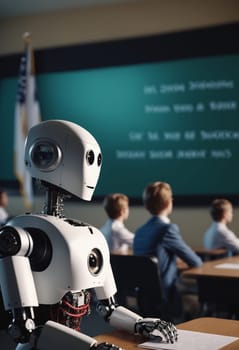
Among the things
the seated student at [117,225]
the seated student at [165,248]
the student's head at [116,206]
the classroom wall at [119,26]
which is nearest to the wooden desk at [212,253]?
the seated student at [117,225]

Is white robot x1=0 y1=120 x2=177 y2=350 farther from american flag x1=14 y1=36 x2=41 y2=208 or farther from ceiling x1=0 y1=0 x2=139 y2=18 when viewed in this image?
american flag x1=14 y1=36 x2=41 y2=208

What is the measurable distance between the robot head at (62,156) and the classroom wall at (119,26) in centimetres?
439

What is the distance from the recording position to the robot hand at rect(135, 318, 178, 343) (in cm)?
190

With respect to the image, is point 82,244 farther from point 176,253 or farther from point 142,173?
point 142,173

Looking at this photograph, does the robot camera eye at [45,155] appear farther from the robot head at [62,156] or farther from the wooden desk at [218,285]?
the wooden desk at [218,285]

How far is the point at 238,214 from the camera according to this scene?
6254 mm

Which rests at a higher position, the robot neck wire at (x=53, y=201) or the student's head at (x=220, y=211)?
the robot neck wire at (x=53, y=201)

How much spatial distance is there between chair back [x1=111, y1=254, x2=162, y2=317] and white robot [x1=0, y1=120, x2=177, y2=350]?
154 centimetres

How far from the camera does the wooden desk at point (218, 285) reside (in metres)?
3.62

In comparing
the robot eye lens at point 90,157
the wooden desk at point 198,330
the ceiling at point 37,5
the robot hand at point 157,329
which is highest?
the ceiling at point 37,5

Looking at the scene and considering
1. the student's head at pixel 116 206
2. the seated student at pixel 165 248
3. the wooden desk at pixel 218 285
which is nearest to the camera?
the wooden desk at pixel 218 285

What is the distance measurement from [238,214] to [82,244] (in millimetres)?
4456

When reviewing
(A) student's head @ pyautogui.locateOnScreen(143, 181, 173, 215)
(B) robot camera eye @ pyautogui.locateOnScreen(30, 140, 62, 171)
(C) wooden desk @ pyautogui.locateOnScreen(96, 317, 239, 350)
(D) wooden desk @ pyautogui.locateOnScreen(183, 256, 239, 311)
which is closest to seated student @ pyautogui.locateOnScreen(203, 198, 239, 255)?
(A) student's head @ pyautogui.locateOnScreen(143, 181, 173, 215)

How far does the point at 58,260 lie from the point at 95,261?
159mm
